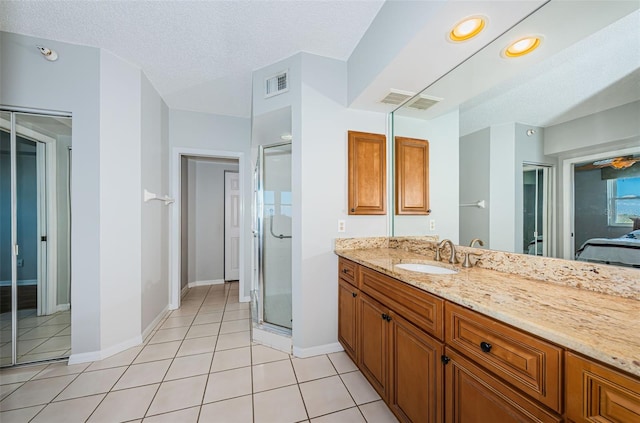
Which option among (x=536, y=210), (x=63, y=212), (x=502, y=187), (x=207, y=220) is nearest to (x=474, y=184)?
(x=502, y=187)

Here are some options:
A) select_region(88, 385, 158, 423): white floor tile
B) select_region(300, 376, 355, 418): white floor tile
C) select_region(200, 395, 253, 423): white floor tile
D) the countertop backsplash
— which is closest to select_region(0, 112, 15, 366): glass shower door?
select_region(88, 385, 158, 423): white floor tile

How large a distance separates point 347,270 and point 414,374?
3.01ft

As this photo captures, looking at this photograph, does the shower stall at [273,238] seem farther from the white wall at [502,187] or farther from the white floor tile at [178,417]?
the white wall at [502,187]

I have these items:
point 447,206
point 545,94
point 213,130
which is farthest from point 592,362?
point 213,130

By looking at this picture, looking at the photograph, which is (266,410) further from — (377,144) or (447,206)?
(377,144)

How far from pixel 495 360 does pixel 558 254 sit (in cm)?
69

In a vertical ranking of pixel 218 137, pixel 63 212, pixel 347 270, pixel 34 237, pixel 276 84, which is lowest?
pixel 347 270

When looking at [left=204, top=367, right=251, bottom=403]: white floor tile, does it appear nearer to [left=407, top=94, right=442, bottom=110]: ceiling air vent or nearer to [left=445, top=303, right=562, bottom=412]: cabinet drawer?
[left=445, top=303, right=562, bottom=412]: cabinet drawer

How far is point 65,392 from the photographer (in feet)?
5.78

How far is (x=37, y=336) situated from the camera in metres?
2.25

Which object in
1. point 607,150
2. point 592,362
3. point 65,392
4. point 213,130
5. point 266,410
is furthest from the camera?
point 213,130

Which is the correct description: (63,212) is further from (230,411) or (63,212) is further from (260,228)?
(230,411)

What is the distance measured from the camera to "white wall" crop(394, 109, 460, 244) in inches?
73.6

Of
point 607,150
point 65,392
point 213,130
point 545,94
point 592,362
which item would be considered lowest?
point 65,392
